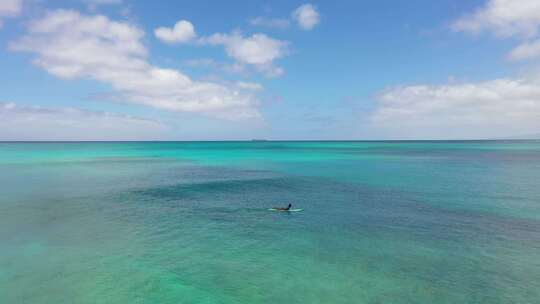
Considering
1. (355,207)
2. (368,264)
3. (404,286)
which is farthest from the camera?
(355,207)

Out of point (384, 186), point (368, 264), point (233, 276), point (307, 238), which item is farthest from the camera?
point (384, 186)

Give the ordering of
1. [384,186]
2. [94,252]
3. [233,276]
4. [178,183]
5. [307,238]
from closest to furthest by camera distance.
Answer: [233,276]
[94,252]
[307,238]
[384,186]
[178,183]

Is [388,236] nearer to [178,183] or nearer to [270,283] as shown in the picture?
[270,283]

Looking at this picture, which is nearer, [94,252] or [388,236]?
[94,252]

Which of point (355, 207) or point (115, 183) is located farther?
point (115, 183)

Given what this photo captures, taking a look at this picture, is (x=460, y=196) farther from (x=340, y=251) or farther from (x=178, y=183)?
(x=178, y=183)

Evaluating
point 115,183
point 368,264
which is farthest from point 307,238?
point 115,183

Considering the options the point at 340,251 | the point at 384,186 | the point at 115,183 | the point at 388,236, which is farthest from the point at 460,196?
the point at 115,183

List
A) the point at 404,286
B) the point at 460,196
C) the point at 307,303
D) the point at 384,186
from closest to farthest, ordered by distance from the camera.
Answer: the point at 307,303 → the point at 404,286 → the point at 460,196 → the point at 384,186
